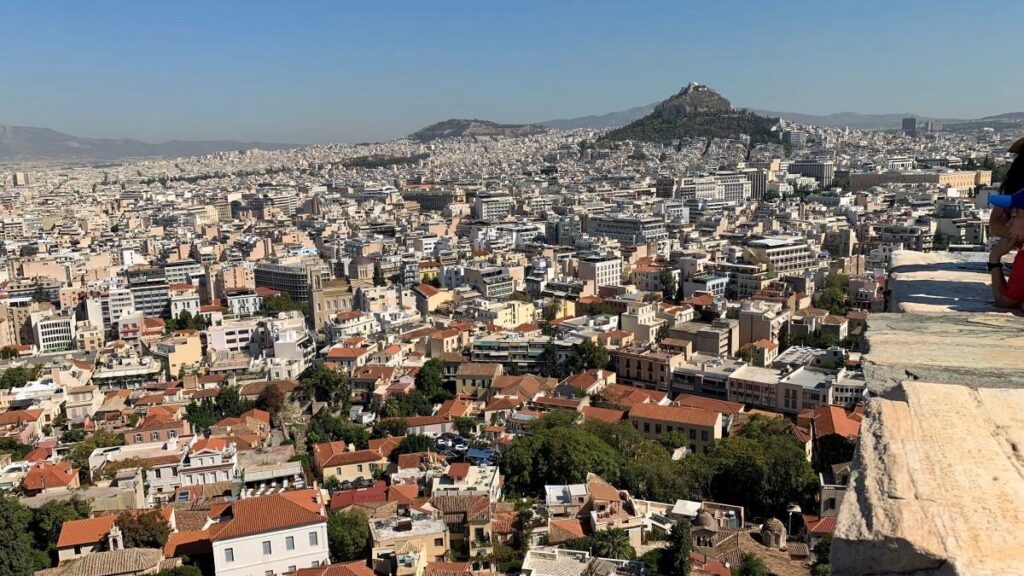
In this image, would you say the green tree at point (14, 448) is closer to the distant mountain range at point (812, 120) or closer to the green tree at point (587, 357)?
the green tree at point (587, 357)

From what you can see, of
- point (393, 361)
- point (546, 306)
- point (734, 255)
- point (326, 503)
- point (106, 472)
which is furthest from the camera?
point (734, 255)

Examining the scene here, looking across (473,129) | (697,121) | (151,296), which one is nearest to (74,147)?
(473,129)

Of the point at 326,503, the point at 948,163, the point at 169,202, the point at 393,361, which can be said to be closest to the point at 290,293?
the point at 393,361

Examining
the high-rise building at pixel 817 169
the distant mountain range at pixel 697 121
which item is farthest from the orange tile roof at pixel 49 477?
the distant mountain range at pixel 697 121

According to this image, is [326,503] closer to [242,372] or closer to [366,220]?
[242,372]

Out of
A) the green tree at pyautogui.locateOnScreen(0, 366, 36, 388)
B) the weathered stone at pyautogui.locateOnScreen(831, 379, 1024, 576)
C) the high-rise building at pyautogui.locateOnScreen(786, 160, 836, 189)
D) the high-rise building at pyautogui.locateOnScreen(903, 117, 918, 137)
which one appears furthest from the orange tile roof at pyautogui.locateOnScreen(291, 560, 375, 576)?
the high-rise building at pyautogui.locateOnScreen(903, 117, 918, 137)

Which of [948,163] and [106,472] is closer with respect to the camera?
[106,472]

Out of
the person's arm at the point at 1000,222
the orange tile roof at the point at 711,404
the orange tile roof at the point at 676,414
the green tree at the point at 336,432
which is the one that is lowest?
the green tree at the point at 336,432
